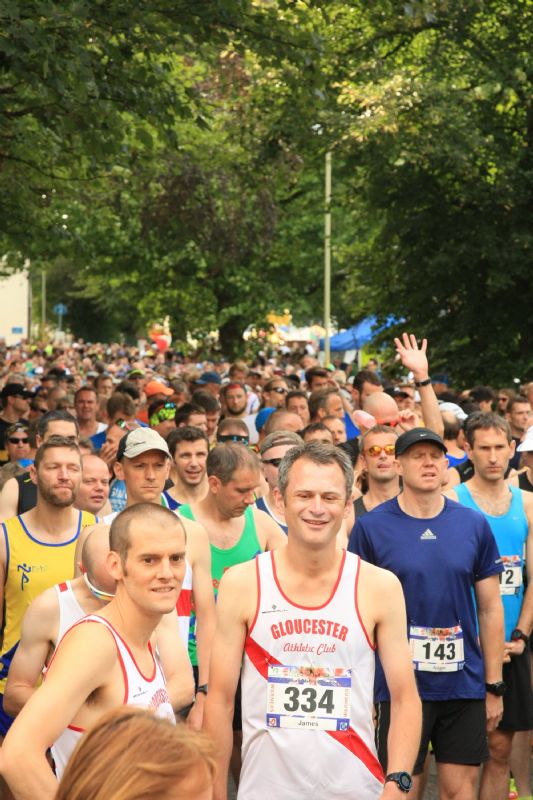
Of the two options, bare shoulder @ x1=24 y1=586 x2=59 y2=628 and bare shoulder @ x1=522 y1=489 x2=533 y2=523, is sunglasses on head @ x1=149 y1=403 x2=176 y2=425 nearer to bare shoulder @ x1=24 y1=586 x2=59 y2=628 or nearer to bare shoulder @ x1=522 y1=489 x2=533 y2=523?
bare shoulder @ x1=522 y1=489 x2=533 y2=523

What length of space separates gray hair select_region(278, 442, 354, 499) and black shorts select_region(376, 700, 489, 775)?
5.17 feet

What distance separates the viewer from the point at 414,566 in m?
6.10

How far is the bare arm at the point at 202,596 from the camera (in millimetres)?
6234

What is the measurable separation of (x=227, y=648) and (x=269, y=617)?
0.60ft

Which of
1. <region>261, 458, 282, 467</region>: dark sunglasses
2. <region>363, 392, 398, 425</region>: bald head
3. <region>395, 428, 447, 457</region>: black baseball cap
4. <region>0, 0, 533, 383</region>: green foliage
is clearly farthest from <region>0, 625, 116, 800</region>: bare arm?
<region>0, 0, 533, 383</region>: green foliage

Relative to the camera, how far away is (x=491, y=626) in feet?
20.6

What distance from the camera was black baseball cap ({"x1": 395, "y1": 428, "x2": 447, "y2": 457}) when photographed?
6469mm

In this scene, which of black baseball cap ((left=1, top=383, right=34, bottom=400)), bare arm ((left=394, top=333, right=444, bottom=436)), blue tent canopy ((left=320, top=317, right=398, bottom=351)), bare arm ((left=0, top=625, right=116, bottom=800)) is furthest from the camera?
blue tent canopy ((left=320, top=317, right=398, bottom=351))

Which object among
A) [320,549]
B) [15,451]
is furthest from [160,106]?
[320,549]

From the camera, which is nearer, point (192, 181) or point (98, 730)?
point (98, 730)

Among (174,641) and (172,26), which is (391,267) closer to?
(172,26)

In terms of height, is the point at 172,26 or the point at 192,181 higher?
the point at 192,181

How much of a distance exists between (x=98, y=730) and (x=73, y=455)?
14.9ft

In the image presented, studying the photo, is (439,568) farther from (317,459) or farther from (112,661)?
(112,661)
